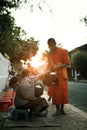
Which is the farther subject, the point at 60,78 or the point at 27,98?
the point at 60,78

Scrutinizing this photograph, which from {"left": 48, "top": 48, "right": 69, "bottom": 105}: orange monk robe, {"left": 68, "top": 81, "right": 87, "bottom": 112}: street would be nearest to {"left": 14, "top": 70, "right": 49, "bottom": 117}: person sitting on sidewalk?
{"left": 48, "top": 48, "right": 69, "bottom": 105}: orange monk robe

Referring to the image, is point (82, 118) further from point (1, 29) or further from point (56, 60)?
point (1, 29)

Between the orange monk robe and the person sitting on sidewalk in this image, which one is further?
the orange monk robe

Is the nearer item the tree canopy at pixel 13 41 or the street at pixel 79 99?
the street at pixel 79 99

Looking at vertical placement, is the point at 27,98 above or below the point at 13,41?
below

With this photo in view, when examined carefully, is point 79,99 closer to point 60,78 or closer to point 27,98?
point 60,78

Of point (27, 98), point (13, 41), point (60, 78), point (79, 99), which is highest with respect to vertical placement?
point (13, 41)

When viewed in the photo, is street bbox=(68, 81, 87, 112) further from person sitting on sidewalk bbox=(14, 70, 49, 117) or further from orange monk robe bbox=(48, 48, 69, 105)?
person sitting on sidewalk bbox=(14, 70, 49, 117)

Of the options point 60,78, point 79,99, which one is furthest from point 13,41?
point 60,78

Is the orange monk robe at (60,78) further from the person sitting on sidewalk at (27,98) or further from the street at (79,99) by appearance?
the street at (79,99)

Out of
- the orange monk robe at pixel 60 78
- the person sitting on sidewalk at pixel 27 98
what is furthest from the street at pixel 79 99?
the person sitting on sidewalk at pixel 27 98

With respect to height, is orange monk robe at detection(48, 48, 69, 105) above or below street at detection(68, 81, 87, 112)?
above

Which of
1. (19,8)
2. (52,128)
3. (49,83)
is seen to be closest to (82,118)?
(49,83)

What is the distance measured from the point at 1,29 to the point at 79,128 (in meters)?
34.8
